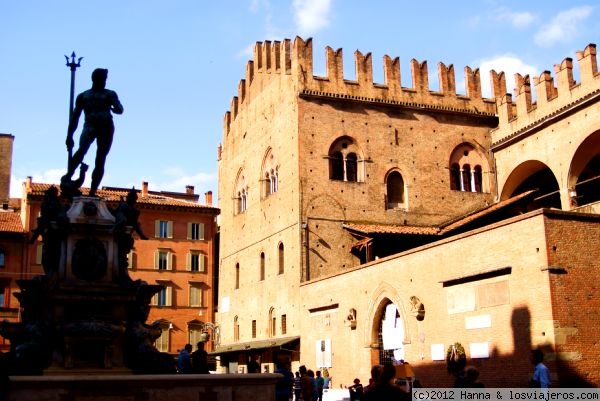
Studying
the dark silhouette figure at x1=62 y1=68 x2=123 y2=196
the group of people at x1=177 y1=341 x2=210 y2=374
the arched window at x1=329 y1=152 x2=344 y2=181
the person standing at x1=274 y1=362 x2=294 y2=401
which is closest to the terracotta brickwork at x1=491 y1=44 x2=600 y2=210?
the arched window at x1=329 y1=152 x2=344 y2=181

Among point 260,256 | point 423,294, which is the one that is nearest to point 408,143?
point 260,256

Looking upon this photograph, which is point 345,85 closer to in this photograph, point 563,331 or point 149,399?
point 563,331

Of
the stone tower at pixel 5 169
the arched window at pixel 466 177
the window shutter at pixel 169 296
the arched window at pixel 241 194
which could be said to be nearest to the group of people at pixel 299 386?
the arched window at pixel 466 177

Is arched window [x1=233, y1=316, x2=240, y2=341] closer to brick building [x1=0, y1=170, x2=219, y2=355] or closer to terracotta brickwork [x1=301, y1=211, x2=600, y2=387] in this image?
brick building [x1=0, y1=170, x2=219, y2=355]

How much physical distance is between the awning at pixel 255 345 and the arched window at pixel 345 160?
625cm

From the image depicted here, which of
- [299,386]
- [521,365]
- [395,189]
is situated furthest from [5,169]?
[521,365]

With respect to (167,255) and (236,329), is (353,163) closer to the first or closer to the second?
(236,329)

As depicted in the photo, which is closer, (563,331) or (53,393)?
(53,393)

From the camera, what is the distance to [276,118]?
30109 millimetres

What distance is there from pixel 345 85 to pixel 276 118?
3291 millimetres

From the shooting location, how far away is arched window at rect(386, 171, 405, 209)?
28719 millimetres

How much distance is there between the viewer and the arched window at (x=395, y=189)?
94.2 ft

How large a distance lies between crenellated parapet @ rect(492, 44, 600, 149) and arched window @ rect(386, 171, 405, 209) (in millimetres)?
4003

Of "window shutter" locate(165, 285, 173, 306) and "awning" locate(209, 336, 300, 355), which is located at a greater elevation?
"window shutter" locate(165, 285, 173, 306)
